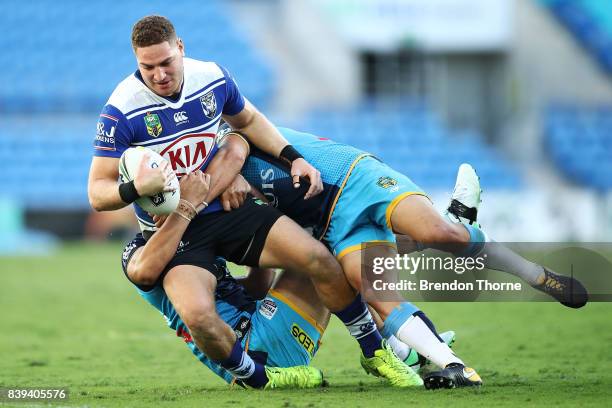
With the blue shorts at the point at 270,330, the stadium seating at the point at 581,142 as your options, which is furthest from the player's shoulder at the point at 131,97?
the stadium seating at the point at 581,142

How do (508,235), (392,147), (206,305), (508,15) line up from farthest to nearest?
1. (508,15)
2. (392,147)
3. (508,235)
4. (206,305)

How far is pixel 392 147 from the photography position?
74.1ft

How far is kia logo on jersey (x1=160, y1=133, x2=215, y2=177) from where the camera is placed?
20.3ft

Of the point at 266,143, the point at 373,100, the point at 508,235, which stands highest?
the point at 266,143

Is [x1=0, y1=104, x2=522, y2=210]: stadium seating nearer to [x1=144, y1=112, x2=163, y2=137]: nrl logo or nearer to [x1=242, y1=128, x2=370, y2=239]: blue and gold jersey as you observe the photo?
[x1=242, y1=128, x2=370, y2=239]: blue and gold jersey

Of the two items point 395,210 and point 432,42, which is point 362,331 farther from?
point 432,42

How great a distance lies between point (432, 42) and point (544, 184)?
460 cm

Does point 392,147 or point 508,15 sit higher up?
point 508,15

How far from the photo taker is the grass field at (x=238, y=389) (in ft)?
18.4

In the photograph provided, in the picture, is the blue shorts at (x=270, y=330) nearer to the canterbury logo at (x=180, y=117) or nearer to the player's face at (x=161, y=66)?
the canterbury logo at (x=180, y=117)

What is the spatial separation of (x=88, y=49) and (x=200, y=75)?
18834 millimetres

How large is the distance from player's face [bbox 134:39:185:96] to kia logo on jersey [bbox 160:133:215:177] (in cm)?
30

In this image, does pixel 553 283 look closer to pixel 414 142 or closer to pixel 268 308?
pixel 268 308

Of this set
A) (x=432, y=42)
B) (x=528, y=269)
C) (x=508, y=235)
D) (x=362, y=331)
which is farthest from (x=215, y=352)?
(x=432, y=42)
